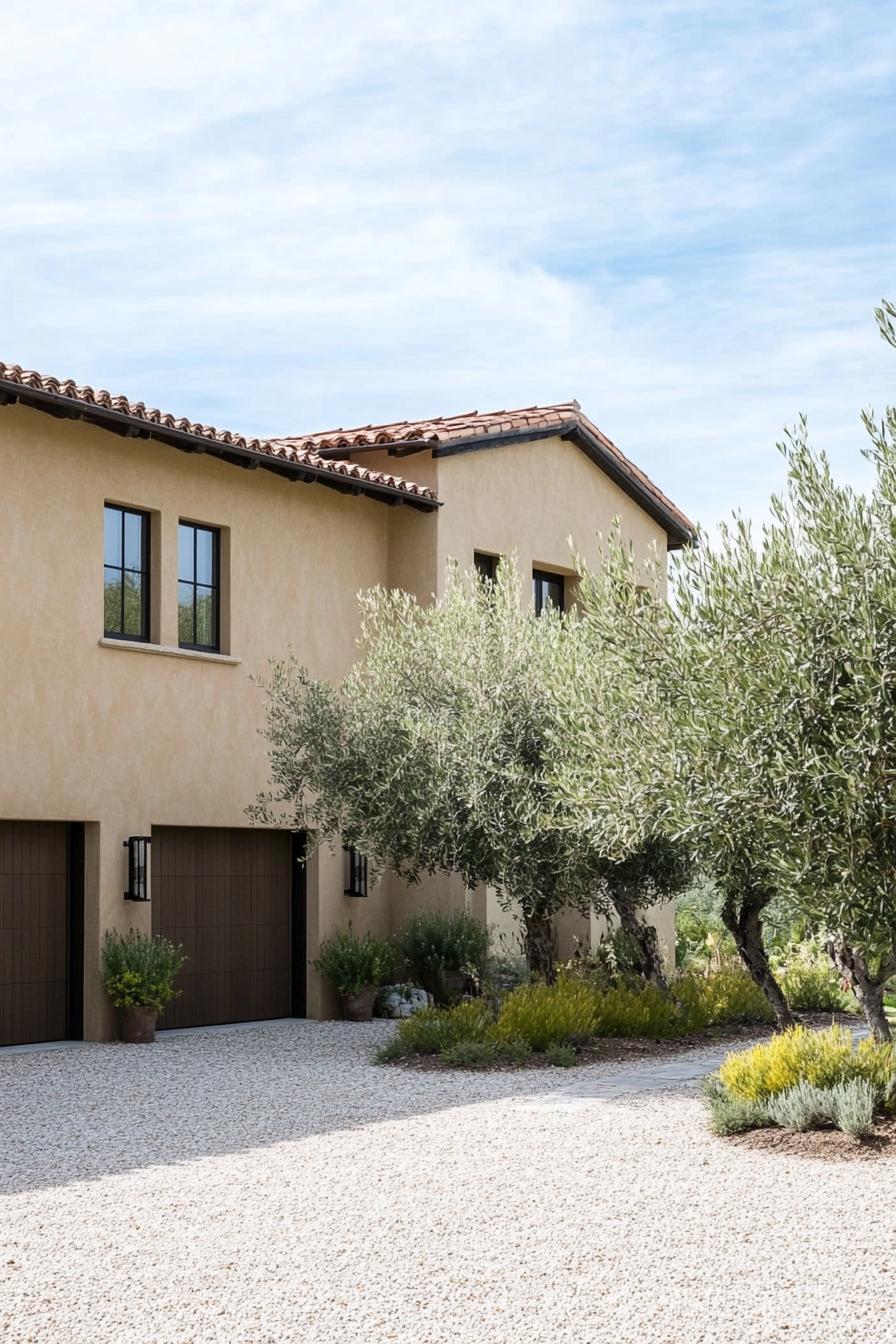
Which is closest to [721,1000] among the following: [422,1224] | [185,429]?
[185,429]

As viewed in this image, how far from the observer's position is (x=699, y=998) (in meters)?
16.0

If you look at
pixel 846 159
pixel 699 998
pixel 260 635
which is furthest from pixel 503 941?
pixel 846 159

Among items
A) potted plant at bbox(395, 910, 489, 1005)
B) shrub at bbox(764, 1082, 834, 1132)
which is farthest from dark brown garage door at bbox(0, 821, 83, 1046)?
shrub at bbox(764, 1082, 834, 1132)

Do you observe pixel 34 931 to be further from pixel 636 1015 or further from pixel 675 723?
pixel 675 723

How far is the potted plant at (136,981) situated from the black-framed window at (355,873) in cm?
320

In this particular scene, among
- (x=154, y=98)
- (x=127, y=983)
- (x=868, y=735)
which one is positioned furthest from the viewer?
(x=127, y=983)

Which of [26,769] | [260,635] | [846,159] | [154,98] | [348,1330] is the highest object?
[154,98]

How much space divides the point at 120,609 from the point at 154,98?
17.9 feet

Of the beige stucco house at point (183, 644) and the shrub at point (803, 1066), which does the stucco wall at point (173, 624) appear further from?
the shrub at point (803, 1066)

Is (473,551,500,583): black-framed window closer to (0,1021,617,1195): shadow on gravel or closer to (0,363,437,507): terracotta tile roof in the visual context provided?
(0,363,437,507): terracotta tile roof

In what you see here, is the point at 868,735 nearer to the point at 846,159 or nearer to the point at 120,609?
the point at 846,159

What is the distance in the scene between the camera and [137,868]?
609 inches

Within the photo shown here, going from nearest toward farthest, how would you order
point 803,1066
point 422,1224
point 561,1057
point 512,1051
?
1. point 422,1224
2. point 803,1066
3. point 561,1057
4. point 512,1051

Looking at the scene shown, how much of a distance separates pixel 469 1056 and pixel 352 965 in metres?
4.10
